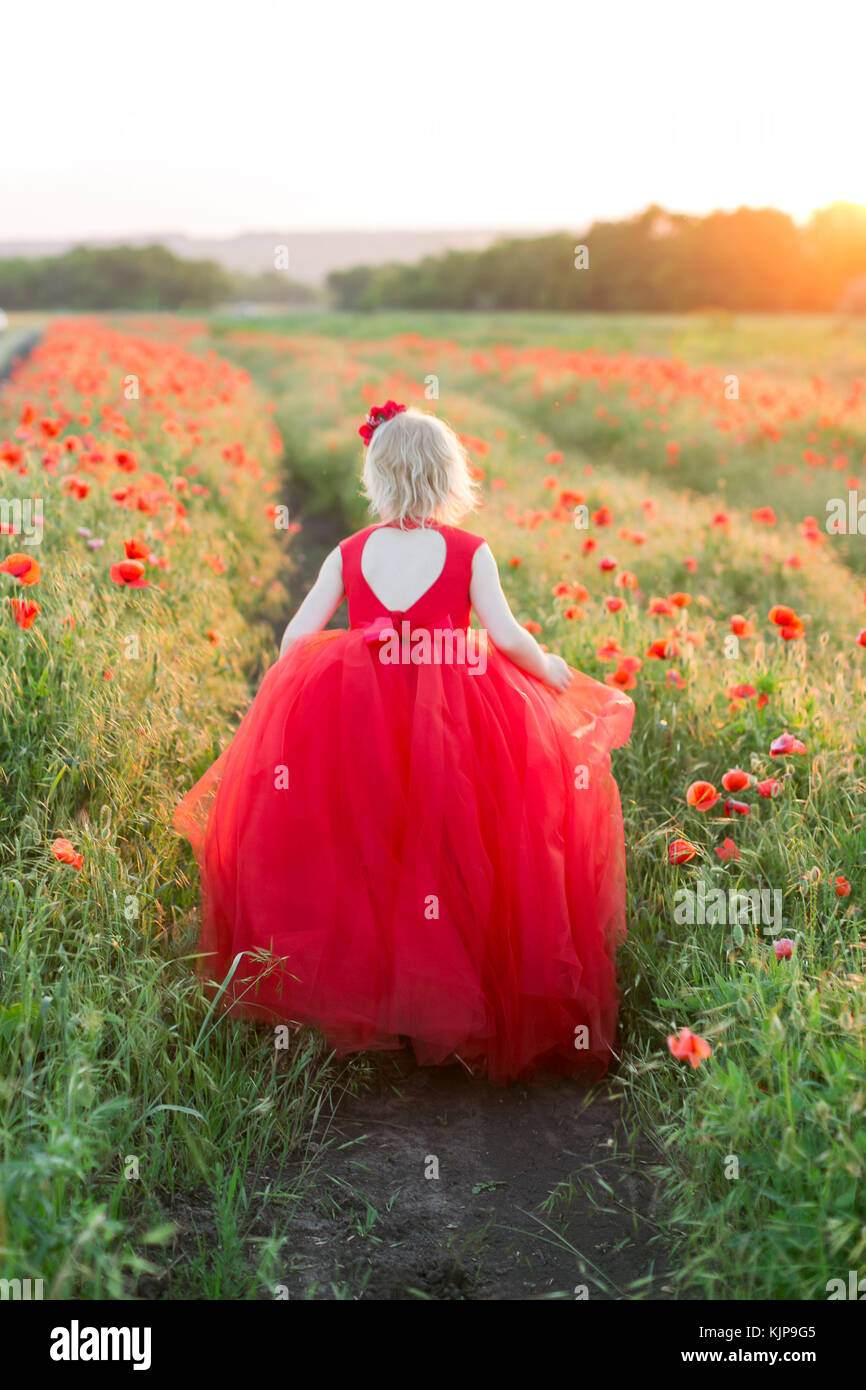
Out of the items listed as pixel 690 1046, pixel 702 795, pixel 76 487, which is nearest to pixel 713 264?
pixel 76 487

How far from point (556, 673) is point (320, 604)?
2.59 feet

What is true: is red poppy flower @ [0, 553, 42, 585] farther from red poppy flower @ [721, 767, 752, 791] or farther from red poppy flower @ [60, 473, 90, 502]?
red poppy flower @ [721, 767, 752, 791]

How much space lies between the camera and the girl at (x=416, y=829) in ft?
9.52

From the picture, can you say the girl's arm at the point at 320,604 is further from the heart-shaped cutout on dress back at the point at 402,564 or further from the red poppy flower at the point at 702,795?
the red poppy flower at the point at 702,795

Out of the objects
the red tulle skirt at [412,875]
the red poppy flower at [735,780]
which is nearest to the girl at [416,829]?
the red tulle skirt at [412,875]

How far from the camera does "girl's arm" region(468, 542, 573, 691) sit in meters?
3.12

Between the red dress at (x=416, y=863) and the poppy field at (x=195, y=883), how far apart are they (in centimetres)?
20

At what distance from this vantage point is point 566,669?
11.2ft

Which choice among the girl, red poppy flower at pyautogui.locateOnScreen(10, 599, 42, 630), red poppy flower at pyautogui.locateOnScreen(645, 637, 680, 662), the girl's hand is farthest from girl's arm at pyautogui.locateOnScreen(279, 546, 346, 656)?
red poppy flower at pyautogui.locateOnScreen(645, 637, 680, 662)

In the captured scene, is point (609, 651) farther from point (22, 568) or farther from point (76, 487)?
point (76, 487)

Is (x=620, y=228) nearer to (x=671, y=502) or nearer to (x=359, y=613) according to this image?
(x=671, y=502)

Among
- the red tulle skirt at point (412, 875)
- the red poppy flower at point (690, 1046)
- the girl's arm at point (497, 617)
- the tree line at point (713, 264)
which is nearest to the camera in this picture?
the red poppy flower at point (690, 1046)

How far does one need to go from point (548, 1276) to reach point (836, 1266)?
680 mm

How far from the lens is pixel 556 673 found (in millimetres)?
3348
